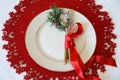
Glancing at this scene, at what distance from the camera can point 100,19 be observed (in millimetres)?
897

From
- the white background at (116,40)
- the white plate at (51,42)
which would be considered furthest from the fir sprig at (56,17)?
the white background at (116,40)

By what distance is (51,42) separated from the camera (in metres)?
0.83

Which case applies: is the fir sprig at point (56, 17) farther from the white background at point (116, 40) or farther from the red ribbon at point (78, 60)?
the white background at point (116, 40)

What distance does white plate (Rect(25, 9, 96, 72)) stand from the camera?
30.8 inches

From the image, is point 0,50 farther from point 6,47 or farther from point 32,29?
point 32,29

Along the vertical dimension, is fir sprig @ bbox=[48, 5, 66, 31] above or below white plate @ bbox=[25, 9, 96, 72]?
above

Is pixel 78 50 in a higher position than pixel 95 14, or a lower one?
lower

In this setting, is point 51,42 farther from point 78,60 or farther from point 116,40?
point 116,40

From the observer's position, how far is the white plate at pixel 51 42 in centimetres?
78

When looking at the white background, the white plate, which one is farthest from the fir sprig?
the white background

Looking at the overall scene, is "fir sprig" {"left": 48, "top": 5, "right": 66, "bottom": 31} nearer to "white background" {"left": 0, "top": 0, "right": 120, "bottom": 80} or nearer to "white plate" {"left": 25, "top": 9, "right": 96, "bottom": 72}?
"white plate" {"left": 25, "top": 9, "right": 96, "bottom": 72}

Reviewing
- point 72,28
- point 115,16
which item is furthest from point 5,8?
point 115,16

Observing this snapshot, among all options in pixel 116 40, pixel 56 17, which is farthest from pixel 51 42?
pixel 116 40

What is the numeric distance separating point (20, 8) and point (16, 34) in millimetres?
126
